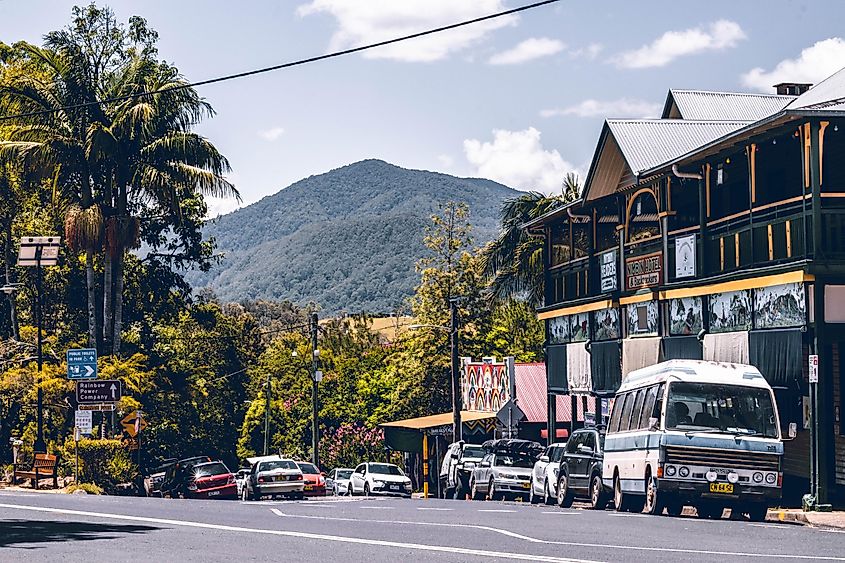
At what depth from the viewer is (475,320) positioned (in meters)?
69.1

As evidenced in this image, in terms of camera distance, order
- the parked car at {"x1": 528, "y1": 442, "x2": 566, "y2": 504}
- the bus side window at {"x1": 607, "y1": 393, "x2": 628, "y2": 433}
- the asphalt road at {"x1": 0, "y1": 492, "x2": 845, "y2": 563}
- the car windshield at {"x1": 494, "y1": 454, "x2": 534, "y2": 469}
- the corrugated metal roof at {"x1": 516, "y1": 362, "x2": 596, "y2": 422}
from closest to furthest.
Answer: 1. the asphalt road at {"x1": 0, "y1": 492, "x2": 845, "y2": 563}
2. the bus side window at {"x1": 607, "y1": 393, "x2": 628, "y2": 433}
3. the parked car at {"x1": 528, "y1": 442, "x2": 566, "y2": 504}
4. the car windshield at {"x1": 494, "y1": 454, "x2": 534, "y2": 469}
5. the corrugated metal roof at {"x1": 516, "y1": 362, "x2": 596, "y2": 422}

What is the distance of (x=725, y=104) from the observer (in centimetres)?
4012

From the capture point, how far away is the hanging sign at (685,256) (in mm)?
32344

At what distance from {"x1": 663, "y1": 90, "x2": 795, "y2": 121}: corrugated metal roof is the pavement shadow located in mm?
24815

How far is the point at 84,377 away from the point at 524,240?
20.1 metres

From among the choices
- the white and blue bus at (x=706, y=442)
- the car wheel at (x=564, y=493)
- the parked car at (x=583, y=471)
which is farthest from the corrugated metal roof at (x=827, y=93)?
the car wheel at (x=564, y=493)

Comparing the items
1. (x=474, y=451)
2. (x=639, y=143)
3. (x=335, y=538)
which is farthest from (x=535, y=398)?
(x=335, y=538)

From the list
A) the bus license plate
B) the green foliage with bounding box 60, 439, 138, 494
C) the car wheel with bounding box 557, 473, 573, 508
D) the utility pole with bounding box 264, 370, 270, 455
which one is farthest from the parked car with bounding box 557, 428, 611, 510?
the utility pole with bounding box 264, 370, 270, 455

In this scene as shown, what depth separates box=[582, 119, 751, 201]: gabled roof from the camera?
117ft

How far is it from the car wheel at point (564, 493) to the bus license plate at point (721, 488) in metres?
6.65

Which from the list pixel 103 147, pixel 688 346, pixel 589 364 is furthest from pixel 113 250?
pixel 688 346

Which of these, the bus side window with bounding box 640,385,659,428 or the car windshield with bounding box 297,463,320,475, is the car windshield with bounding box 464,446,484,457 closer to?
the car windshield with bounding box 297,463,320,475

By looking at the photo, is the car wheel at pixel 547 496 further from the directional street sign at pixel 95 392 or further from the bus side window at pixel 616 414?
the directional street sign at pixel 95 392

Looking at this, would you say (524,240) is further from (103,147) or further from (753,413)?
(753,413)
